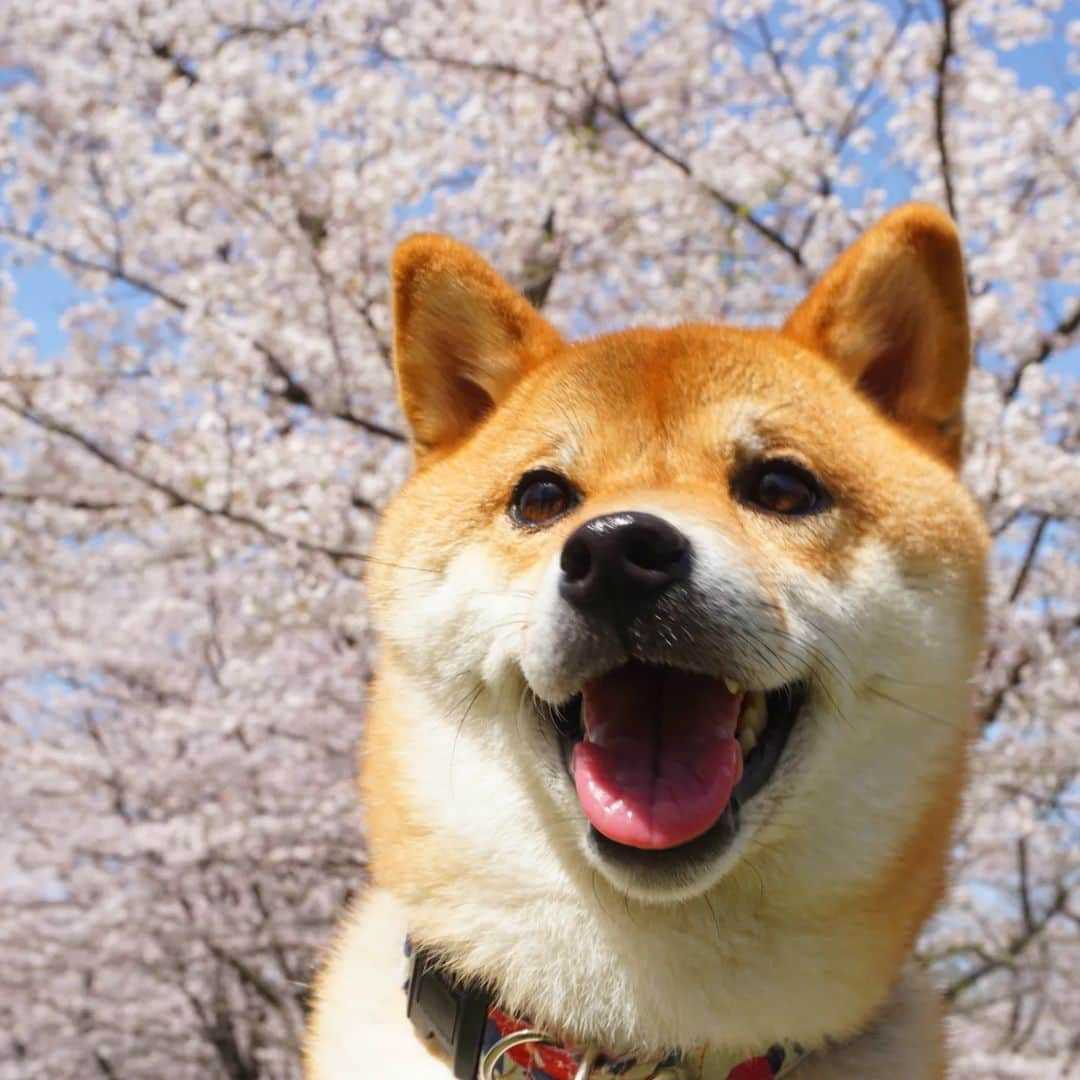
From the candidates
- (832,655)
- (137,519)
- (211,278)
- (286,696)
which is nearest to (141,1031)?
(286,696)


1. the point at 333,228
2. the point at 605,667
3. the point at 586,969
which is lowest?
the point at 586,969

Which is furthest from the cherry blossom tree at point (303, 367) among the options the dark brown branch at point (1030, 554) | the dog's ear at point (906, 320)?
the dog's ear at point (906, 320)

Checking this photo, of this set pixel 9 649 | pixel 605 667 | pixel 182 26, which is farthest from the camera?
pixel 9 649

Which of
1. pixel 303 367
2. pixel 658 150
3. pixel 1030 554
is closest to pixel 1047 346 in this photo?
pixel 1030 554

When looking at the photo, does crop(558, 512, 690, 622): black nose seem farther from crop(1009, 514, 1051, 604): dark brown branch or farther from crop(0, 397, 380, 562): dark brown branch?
crop(1009, 514, 1051, 604): dark brown branch

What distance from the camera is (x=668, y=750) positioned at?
171 cm

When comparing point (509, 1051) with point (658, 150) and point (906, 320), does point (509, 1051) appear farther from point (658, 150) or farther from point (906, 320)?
point (658, 150)

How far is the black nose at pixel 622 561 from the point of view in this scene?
1677 mm

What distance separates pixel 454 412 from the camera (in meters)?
2.52

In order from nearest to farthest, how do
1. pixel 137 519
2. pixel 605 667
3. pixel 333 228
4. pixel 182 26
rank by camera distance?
pixel 605 667 < pixel 137 519 < pixel 333 228 < pixel 182 26

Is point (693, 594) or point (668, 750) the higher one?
point (693, 594)

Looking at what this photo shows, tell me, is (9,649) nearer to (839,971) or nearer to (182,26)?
(182,26)

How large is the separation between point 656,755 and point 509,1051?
1.83ft

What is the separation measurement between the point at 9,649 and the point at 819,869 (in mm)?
8454
